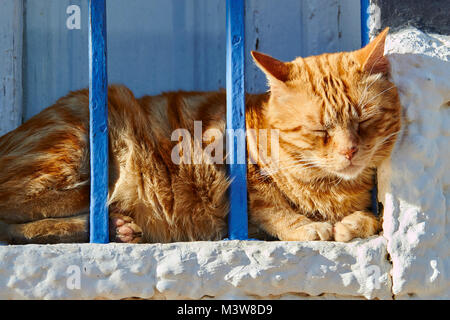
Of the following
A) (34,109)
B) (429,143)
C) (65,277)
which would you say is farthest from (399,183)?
(34,109)

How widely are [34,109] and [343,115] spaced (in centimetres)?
211

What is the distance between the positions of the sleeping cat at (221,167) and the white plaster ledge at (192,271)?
0.56ft

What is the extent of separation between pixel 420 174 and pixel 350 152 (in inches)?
13.3

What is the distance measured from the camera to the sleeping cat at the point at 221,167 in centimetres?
268

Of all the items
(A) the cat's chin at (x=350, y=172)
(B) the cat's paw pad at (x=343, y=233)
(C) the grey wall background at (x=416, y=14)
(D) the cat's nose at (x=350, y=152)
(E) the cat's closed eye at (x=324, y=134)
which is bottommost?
(B) the cat's paw pad at (x=343, y=233)

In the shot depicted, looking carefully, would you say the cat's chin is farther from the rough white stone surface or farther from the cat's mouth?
the rough white stone surface

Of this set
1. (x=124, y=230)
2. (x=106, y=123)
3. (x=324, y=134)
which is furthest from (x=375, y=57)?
(x=124, y=230)

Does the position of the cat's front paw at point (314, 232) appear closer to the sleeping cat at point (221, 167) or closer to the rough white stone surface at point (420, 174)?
the sleeping cat at point (221, 167)

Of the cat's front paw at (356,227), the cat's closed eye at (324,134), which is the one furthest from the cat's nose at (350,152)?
the cat's front paw at (356,227)

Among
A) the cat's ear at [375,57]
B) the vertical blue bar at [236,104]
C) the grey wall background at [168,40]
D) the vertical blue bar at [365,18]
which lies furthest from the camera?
the grey wall background at [168,40]

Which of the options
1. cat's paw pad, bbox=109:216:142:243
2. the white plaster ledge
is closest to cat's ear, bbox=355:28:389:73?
the white plaster ledge

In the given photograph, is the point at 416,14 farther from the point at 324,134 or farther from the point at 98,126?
the point at 98,126
